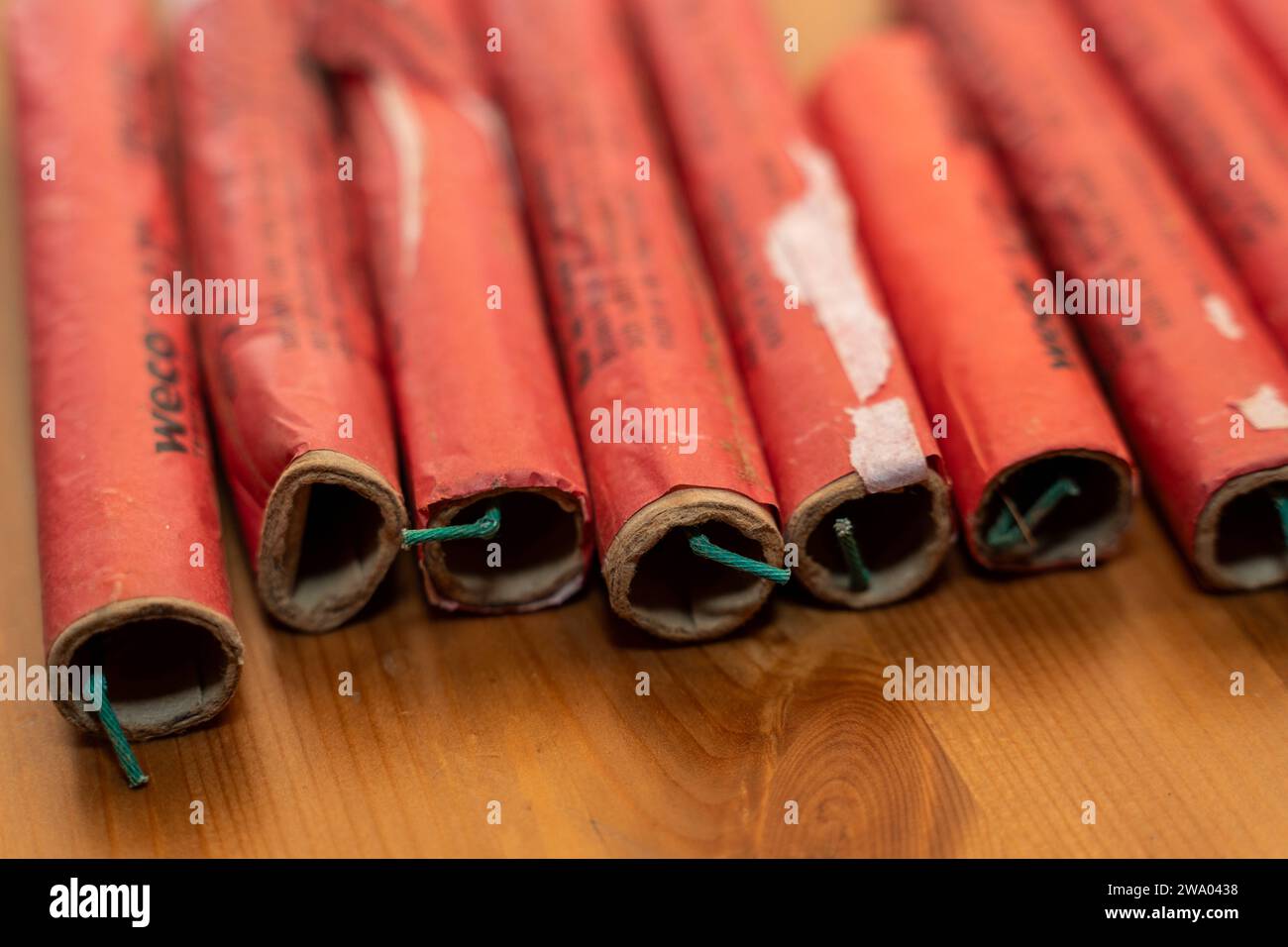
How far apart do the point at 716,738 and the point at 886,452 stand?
39 cm

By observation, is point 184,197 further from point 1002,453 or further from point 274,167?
point 1002,453

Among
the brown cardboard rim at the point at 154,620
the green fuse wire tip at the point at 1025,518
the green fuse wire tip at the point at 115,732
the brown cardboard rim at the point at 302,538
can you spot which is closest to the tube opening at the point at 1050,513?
the green fuse wire tip at the point at 1025,518

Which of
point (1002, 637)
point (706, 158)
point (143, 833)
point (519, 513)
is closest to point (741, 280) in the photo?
point (706, 158)

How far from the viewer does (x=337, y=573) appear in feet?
6.06

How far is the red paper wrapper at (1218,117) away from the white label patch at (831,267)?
445 mm

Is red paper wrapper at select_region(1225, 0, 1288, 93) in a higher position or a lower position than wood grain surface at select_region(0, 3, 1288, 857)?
higher

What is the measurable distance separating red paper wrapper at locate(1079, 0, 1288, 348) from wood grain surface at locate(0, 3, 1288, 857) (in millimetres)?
421

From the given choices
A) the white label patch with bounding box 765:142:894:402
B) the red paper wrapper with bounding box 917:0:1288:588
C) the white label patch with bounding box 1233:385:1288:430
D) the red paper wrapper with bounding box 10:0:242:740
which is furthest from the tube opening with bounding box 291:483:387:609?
the white label patch with bounding box 1233:385:1288:430

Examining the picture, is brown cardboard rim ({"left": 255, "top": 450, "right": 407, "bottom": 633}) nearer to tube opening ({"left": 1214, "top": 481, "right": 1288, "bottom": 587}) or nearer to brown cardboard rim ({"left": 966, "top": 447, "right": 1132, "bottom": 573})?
brown cardboard rim ({"left": 966, "top": 447, "right": 1132, "bottom": 573})

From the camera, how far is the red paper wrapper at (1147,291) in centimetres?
181

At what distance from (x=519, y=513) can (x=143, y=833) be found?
1.85ft

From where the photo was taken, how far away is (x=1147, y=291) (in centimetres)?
197

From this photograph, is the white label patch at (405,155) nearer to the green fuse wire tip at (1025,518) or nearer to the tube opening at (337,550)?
the tube opening at (337,550)

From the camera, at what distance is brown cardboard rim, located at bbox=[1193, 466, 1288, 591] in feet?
5.81
